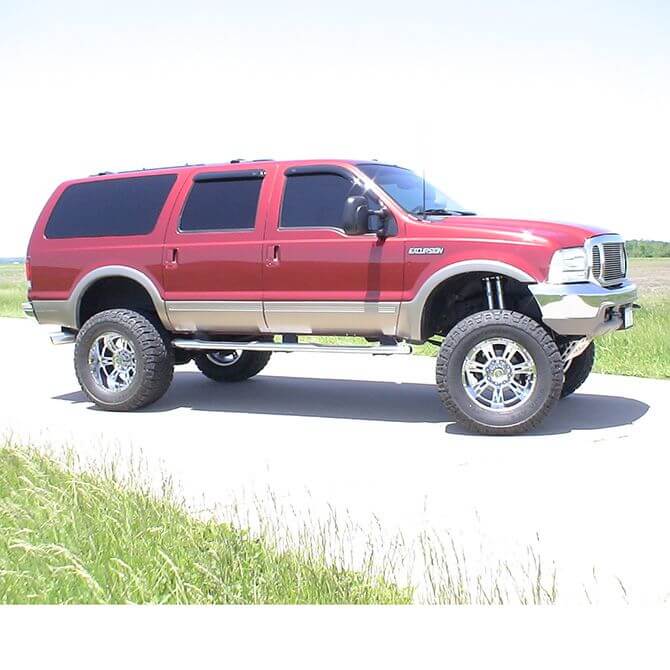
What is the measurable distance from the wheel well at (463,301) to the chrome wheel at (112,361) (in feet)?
9.51

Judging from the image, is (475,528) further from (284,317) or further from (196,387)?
(196,387)

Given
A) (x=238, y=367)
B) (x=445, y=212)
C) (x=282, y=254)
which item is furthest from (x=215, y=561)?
(x=238, y=367)

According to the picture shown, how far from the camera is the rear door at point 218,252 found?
7.99 m

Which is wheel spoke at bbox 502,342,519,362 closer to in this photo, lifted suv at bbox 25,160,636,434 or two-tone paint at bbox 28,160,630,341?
lifted suv at bbox 25,160,636,434

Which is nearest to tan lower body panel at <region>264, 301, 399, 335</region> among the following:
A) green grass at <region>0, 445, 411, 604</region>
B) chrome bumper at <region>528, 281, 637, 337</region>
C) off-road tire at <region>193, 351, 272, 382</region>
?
chrome bumper at <region>528, 281, 637, 337</region>

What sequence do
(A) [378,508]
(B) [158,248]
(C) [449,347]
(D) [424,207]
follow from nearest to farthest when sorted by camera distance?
(A) [378,508] → (C) [449,347] → (D) [424,207] → (B) [158,248]

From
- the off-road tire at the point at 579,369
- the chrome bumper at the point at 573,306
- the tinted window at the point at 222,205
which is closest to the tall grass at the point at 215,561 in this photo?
the chrome bumper at the point at 573,306

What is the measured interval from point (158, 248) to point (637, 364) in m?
6.11

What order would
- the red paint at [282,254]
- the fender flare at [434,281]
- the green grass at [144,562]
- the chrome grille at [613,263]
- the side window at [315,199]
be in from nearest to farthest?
the green grass at [144,562], the fender flare at [434,281], the red paint at [282,254], the chrome grille at [613,263], the side window at [315,199]

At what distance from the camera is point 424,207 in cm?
770

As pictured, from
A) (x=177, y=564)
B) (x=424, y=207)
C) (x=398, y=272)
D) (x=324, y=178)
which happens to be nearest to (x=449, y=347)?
(x=398, y=272)

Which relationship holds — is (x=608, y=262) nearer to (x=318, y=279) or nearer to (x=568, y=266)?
(x=568, y=266)

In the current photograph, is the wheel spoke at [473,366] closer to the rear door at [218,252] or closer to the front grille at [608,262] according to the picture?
the front grille at [608,262]

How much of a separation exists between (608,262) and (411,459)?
253 centimetres
